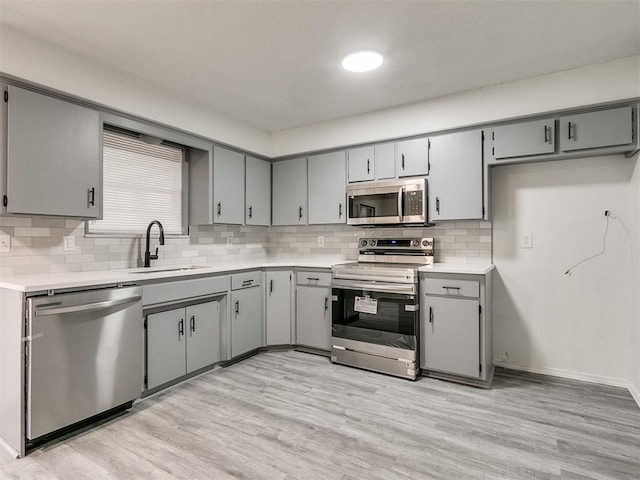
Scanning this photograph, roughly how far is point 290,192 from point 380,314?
6.05 ft

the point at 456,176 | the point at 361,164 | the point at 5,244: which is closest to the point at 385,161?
the point at 361,164

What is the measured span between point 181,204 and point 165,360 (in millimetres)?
1580

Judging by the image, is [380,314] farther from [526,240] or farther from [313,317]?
[526,240]

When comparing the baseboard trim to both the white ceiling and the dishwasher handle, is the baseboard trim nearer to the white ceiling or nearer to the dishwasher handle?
the white ceiling

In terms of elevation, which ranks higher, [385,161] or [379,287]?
[385,161]

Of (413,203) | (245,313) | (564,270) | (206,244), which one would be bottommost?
(245,313)

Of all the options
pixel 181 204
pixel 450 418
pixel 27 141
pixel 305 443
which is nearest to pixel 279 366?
pixel 305 443

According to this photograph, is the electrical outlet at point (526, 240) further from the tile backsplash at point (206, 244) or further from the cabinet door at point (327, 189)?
the cabinet door at point (327, 189)

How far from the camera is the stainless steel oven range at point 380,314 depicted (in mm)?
2967

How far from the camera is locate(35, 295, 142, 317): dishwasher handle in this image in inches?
77.0

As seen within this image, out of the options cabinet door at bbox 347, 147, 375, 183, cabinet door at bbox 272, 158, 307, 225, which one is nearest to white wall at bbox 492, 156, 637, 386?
cabinet door at bbox 347, 147, 375, 183

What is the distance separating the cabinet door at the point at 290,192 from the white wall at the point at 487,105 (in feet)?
0.69

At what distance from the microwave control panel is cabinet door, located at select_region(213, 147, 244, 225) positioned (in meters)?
1.77

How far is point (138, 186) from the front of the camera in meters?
3.19
